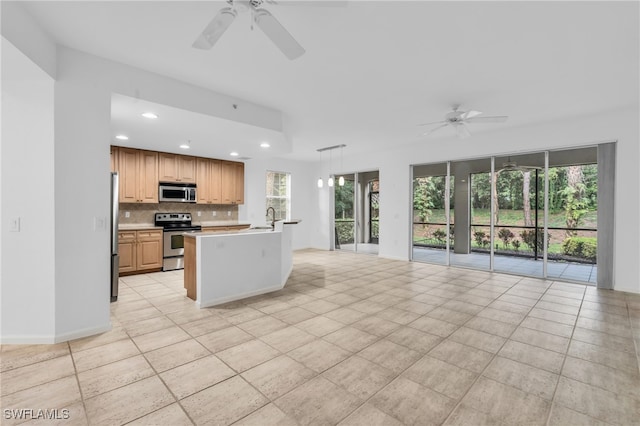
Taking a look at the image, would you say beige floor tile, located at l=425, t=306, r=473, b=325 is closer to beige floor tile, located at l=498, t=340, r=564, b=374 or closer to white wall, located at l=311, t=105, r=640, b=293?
beige floor tile, located at l=498, t=340, r=564, b=374

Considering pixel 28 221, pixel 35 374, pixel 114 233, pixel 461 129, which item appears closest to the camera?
pixel 35 374

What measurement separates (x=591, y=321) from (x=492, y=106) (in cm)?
305

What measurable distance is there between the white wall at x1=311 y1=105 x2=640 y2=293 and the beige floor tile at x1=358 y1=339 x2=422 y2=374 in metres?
4.33

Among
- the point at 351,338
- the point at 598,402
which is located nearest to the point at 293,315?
the point at 351,338

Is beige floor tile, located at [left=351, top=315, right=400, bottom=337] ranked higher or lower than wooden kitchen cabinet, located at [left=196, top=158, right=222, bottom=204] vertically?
lower

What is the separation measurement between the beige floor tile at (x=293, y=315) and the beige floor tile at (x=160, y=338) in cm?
100

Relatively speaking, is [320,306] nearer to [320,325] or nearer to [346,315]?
[346,315]

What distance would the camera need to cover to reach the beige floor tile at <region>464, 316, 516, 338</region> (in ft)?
9.96

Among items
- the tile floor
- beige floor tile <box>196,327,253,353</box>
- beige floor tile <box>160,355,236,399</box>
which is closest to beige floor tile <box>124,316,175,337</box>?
the tile floor

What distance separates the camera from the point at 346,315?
138 inches

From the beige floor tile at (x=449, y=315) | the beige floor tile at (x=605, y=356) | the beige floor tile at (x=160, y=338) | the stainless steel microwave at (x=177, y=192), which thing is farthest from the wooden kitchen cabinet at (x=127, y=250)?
the beige floor tile at (x=605, y=356)

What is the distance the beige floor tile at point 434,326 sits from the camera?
303cm

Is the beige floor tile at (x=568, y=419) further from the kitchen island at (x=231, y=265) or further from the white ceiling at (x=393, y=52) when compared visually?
the kitchen island at (x=231, y=265)

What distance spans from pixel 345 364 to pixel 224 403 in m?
0.96
